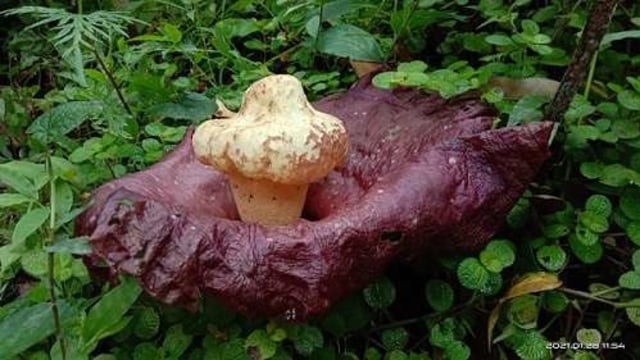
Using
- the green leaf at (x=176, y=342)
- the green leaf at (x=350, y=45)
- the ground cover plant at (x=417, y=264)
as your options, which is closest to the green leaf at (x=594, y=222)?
the ground cover plant at (x=417, y=264)

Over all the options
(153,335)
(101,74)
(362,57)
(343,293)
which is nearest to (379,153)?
(362,57)

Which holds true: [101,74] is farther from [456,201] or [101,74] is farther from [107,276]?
[456,201]

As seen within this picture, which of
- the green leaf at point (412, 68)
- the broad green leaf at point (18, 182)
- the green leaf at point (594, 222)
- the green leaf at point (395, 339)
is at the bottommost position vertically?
the green leaf at point (395, 339)

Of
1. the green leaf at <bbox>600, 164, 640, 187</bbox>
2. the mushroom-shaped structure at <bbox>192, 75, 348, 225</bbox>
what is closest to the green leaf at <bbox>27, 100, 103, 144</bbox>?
the mushroom-shaped structure at <bbox>192, 75, 348, 225</bbox>

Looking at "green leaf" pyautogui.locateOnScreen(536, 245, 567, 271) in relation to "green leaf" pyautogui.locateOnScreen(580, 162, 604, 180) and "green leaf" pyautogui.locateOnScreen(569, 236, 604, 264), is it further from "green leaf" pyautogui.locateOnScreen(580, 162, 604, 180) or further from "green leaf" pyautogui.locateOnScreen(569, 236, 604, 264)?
"green leaf" pyautogui.locateOnScreen(580, 162, 604, 180)

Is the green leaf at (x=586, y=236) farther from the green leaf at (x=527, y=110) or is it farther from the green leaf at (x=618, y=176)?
the green leaf at (x=527, y=110)

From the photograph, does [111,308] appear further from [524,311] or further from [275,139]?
[524,311]

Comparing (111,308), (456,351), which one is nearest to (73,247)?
(111,308)
